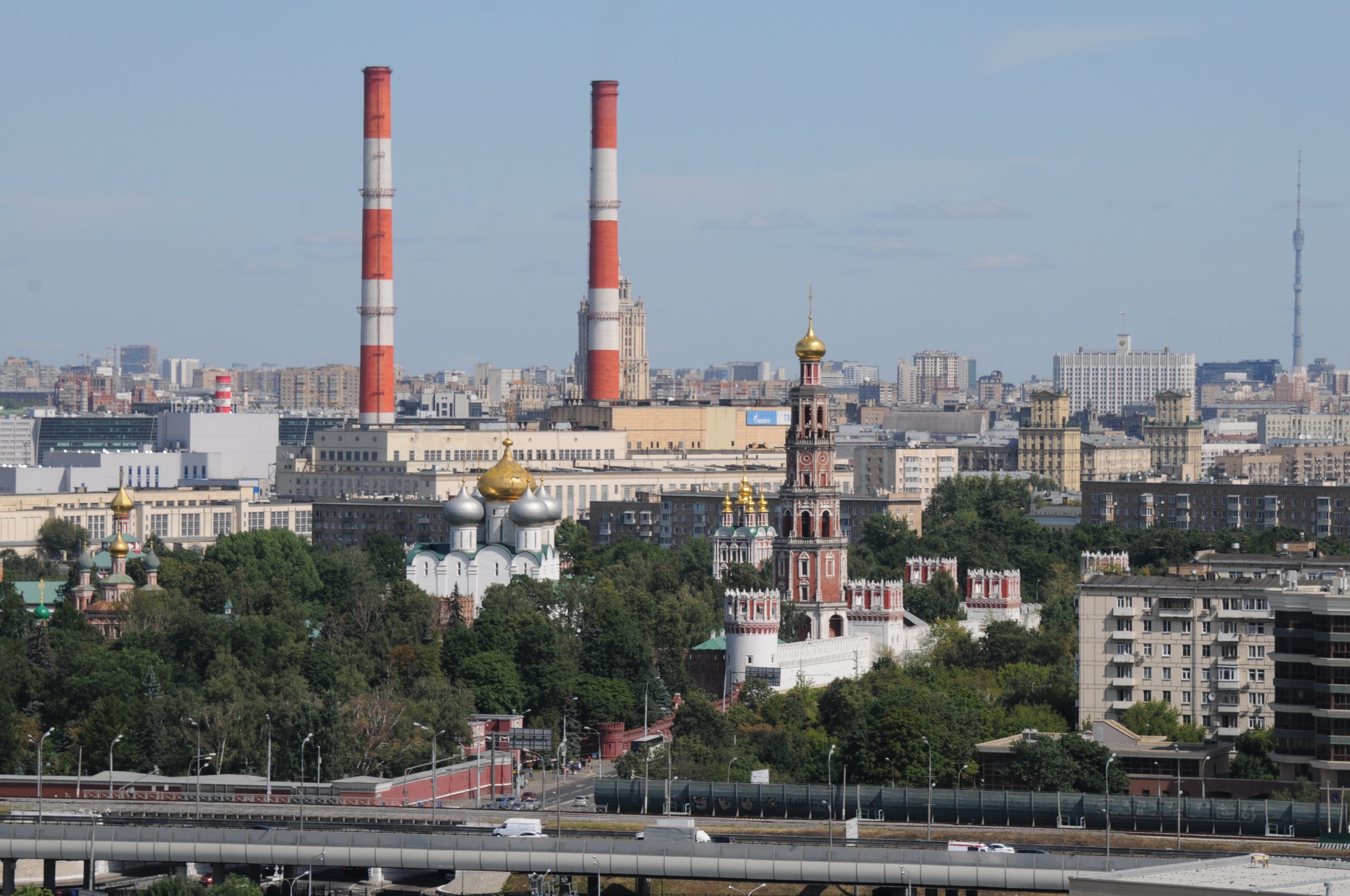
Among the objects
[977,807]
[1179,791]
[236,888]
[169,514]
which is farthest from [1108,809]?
[169,514]

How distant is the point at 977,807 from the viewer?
62.3m

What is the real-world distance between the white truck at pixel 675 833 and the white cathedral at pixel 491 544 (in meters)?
44.2

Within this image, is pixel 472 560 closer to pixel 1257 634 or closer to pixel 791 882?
pixel 1257 634

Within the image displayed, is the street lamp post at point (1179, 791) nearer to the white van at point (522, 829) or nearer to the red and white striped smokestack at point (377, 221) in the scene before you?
the white van at point (522, 829)

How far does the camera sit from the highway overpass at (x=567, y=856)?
50.5 metres

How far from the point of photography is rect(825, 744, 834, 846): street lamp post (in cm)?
5906

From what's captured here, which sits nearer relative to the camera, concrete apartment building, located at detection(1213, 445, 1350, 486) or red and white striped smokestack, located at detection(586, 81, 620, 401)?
red and white striped smokestack, located at detection(586, 81, 620, 401)

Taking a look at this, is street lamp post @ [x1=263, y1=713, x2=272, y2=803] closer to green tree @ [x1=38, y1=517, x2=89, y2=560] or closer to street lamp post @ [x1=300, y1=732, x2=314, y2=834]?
street lamp post @ [x1=300, y1=732, x2=314, y2=834]

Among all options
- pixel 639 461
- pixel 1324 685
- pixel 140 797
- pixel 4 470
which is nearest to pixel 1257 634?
pixel 1324 685

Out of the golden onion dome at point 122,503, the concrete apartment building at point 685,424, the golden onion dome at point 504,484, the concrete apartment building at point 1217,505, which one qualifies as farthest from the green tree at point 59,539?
the concrete apartment building at point 1217,505

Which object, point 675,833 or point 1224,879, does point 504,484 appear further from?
point 1224,879

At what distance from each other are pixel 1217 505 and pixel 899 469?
3862cm

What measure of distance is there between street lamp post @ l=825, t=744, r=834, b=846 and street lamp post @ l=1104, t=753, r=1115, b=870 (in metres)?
5.50

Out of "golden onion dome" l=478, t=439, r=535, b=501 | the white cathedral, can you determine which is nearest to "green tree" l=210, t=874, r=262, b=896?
the white cathedral
